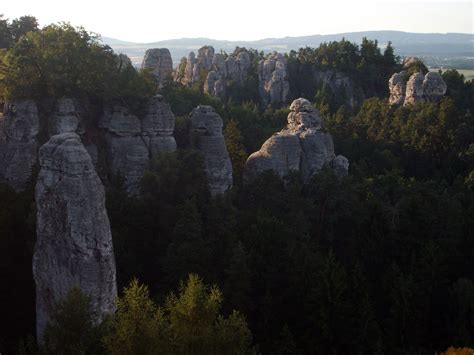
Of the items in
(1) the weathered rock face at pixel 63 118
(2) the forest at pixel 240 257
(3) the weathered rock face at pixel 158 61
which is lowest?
(2) the forest at pixel 240 257

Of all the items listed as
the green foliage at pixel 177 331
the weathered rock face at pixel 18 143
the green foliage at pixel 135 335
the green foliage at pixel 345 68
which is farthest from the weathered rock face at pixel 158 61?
the green foliage at pixel 135 335

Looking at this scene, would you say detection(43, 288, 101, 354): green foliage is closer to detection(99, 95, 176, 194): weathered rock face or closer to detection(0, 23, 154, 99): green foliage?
detection(99, 95, 176, 194): weathered rock face

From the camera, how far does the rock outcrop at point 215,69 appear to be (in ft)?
245

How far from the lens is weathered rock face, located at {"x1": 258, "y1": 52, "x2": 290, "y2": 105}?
7481 cm

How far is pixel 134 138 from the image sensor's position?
27.6 m

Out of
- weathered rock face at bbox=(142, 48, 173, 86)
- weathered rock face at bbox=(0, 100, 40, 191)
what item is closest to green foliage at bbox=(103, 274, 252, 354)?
weathered rock face at bbox=(0, 100, 40, 191)

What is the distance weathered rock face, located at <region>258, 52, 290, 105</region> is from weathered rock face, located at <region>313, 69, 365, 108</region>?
5.15 metres

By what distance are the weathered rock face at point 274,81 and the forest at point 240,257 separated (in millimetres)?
42024

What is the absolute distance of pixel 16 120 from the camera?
82.8ft

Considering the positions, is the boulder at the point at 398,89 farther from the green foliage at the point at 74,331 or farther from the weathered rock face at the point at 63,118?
the green foliage at the point at 74,331

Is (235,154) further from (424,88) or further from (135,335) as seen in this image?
(424,88)

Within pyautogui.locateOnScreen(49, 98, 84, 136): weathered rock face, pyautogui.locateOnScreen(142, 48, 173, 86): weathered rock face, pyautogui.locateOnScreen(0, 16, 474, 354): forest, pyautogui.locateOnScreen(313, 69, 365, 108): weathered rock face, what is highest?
pyautogui.locateOnScreen(142, 48, 173, 86): weathered rock face

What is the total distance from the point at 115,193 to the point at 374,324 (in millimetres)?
11740

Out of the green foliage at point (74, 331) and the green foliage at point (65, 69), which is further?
the green foliage at point (65, 69)
